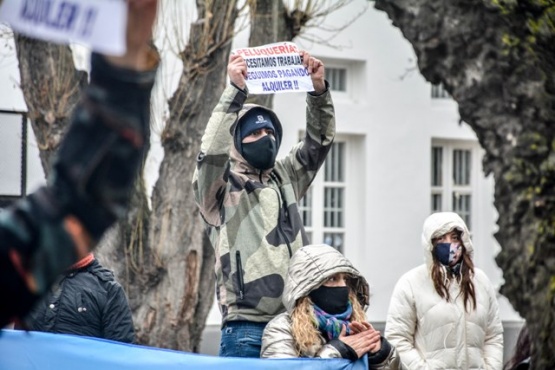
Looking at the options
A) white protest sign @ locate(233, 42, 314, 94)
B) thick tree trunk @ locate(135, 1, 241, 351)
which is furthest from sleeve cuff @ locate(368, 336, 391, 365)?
thick tree trunk @ locate(135, 1, 241, 351)

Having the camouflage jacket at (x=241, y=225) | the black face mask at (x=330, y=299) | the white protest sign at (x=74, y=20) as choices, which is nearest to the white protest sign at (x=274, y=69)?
the camouflage jacket at (x=241, y=225)

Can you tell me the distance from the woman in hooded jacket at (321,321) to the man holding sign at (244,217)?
0.15 m

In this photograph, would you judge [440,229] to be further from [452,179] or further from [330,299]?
[452,179]

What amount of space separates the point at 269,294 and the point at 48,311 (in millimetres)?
1340

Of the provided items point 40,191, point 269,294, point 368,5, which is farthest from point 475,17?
point 368,5

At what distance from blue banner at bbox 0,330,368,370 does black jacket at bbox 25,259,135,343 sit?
952 mm

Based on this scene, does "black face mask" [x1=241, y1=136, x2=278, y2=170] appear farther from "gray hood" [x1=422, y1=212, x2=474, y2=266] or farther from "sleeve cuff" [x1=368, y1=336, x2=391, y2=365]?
"gray hood" [x1=422, y1=212, x2=474, y2=266]

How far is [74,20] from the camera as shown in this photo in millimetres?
2057

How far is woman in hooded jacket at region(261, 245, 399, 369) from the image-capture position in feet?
18.5

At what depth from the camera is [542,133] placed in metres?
5.02

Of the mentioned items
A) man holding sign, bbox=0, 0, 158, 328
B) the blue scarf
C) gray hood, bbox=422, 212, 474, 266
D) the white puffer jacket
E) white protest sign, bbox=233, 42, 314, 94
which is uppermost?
white protest sign, bbox=233, 42, 314, 94

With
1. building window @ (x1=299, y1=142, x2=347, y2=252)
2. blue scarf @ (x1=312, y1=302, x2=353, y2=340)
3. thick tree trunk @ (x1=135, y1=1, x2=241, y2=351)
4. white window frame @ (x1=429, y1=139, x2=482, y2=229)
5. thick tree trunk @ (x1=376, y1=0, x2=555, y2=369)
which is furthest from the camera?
white window frame @ (x1=429, y1=139, x2=482, y2=229)

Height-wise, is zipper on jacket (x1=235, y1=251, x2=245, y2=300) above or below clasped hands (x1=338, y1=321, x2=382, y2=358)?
above

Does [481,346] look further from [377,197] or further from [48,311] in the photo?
[377,197]
